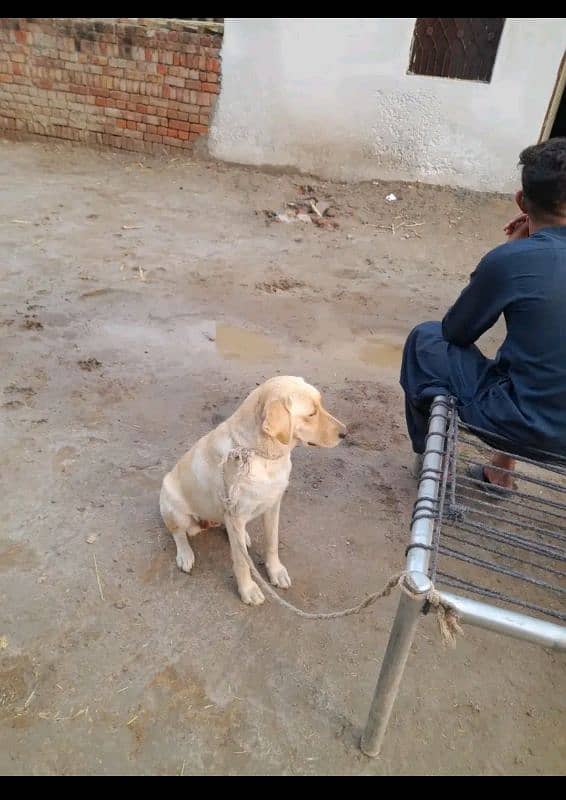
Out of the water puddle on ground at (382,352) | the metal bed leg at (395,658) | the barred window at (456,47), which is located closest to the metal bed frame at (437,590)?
the metal bed leg at (395,658)

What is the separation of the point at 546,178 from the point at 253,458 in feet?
5.90

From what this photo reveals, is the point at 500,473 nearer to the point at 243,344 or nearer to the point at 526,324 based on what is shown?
the point at 526,324

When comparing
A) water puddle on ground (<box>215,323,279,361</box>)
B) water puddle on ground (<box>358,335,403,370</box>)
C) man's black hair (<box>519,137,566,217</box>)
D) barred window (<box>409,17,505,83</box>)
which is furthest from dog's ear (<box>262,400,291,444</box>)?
barred window (<box>409,17,505,83</box>)

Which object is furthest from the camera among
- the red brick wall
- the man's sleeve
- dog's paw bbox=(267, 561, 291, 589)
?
the red brick wall

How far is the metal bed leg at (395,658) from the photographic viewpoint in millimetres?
1667

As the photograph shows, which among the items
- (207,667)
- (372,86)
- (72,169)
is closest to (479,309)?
(207,667)

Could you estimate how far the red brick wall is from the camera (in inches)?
334

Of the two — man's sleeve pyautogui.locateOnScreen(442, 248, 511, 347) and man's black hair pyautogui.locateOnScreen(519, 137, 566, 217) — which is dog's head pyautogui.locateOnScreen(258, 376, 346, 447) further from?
man's black hair pyautogui.locateOnScreen(519, 137, 566, 217)

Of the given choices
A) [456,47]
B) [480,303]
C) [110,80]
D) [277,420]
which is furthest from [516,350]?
[110,80]

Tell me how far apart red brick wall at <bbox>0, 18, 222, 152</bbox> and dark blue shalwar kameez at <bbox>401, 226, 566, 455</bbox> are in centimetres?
758

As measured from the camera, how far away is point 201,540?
3.10 metres

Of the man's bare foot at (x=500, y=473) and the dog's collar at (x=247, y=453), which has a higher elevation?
the dog's collar at (x=247, y=453)

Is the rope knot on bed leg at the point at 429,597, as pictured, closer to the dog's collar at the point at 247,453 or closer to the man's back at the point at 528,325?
the dog's collar at the point at 247,453

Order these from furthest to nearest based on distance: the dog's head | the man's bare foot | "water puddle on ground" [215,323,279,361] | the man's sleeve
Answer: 1. "water puddle on ground" [215,323,279,361]
2. the man's bare foot
3. the man's sleeve
4. the dog's head
